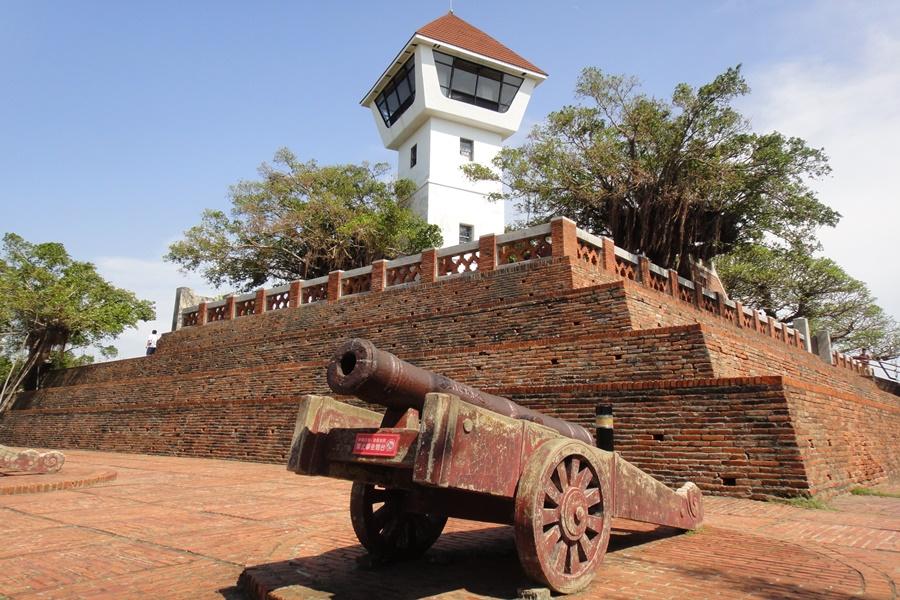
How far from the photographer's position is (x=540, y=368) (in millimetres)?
10422

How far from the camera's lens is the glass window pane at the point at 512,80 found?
102 feet

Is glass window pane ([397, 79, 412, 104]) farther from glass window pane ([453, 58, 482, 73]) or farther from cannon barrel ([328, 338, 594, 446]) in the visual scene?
cannon barrel ([328, 338, 594, 446])

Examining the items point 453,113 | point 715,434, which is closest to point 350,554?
point 715,434

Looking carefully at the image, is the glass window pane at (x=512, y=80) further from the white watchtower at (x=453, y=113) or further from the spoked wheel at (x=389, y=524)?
the spoked wheel at (x=389, y=524)

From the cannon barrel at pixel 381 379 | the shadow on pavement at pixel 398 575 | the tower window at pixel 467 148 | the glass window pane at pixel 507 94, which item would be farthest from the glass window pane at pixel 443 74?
the cannon barrel at pixel 381 379

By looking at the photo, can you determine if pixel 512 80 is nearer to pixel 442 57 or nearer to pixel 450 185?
pixel 442 57

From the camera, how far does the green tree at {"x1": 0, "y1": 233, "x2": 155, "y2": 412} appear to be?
23.9 meters

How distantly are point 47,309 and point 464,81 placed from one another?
21.2 meters

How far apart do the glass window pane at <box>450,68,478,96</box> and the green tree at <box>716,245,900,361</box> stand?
50.3 feet

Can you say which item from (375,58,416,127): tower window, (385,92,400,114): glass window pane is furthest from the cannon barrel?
(385,92,400,114): glass window pane

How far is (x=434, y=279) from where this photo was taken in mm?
14914

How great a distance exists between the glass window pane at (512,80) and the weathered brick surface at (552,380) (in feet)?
62.5

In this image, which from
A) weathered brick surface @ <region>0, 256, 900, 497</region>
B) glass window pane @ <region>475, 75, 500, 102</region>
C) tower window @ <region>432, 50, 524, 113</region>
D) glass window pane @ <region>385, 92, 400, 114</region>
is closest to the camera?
weathered brick surface @ <region>0, 256, 900, 497</region>

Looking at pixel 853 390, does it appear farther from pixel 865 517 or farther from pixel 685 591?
pixel 685 591
